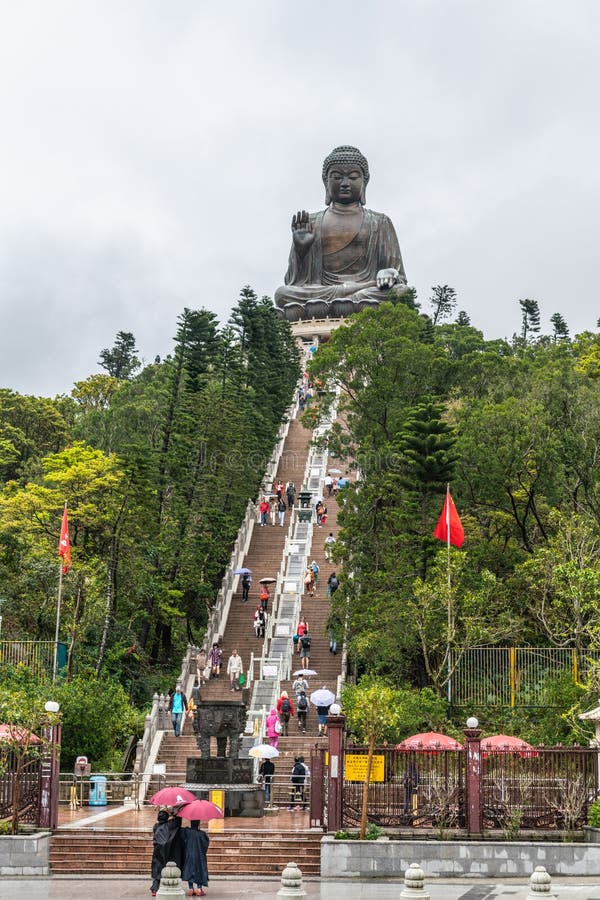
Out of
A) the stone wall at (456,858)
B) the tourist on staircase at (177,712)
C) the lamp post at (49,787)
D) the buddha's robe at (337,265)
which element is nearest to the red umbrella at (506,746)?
the stone wall at (456,858)

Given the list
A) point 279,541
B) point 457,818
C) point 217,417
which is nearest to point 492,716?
point 457,818

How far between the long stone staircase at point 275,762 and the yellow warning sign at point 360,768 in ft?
3.37

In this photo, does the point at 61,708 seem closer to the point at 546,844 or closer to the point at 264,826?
the point at 264,826

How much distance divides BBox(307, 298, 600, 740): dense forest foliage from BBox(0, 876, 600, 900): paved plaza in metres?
7.76

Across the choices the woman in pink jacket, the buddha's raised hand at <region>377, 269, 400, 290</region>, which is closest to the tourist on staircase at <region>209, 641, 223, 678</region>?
the woman in pink jacket

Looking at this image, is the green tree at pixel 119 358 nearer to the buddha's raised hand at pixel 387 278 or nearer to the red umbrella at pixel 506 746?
the buddha's raised hand at pixel 387 278

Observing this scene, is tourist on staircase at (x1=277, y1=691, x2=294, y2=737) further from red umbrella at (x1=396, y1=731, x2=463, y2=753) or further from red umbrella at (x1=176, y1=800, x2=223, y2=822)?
red umbrella at (x1=176, y1=800, x2=223, y2=822)

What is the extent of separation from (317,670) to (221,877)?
11.6m

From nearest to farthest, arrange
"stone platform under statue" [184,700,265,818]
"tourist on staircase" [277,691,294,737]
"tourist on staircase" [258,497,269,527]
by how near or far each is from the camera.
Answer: "stone platform under statue" [184,700,265,818], "tourist on staircase" [277,691,294,737], "tourist on staircase" [258,497,269,527]

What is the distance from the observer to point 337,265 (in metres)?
68.1

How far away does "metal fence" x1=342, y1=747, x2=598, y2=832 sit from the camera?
19.2m

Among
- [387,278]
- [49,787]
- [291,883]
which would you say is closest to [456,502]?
[49,787]

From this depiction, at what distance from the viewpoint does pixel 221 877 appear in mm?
18219

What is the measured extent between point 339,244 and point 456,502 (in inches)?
1459
